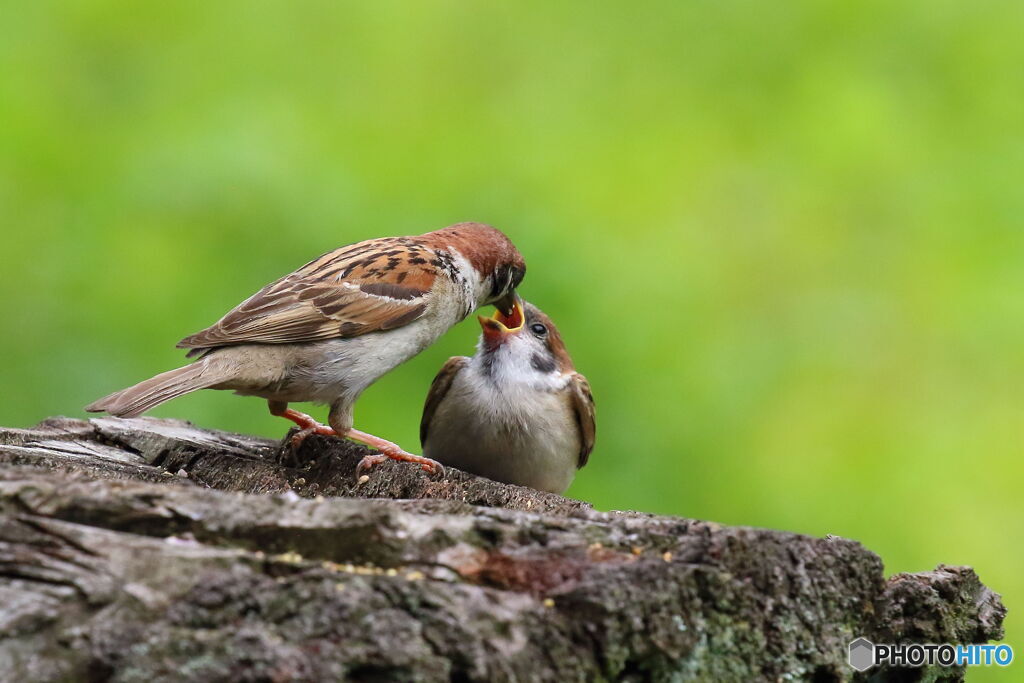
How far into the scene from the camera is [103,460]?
12.5 ft

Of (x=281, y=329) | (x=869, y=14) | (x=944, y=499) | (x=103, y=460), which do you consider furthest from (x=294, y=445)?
(x=869, y=14)

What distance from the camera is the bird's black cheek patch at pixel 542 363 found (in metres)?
5.41

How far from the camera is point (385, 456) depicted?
4.15 m

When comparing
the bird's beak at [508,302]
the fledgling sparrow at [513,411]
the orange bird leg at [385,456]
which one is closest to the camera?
the orange bird leg at [385,456]

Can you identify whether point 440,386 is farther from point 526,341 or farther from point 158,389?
point 158,389

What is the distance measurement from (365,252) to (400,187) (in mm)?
538

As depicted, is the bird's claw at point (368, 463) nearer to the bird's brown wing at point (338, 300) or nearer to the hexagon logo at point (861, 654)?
the bird's brown wing at point (338, 300)

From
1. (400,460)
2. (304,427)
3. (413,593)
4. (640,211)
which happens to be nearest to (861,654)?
(413,593)

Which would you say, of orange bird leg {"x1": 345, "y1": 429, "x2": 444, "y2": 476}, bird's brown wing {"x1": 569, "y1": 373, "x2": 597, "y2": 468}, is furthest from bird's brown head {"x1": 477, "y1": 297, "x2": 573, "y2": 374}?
orange bird leg {"x1": 345, "y1": 429, "x2": 444, "y2": 476}

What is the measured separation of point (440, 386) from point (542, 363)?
0.49 meters

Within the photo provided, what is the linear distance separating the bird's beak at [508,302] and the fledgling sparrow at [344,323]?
188 mm

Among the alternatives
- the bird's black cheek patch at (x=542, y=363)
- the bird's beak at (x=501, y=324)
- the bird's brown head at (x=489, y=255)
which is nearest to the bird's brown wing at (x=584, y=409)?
the bird's black cheek patch at (x=542, y=363)

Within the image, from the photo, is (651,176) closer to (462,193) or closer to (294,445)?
(462,193)

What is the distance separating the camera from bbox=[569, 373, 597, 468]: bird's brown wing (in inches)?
210
